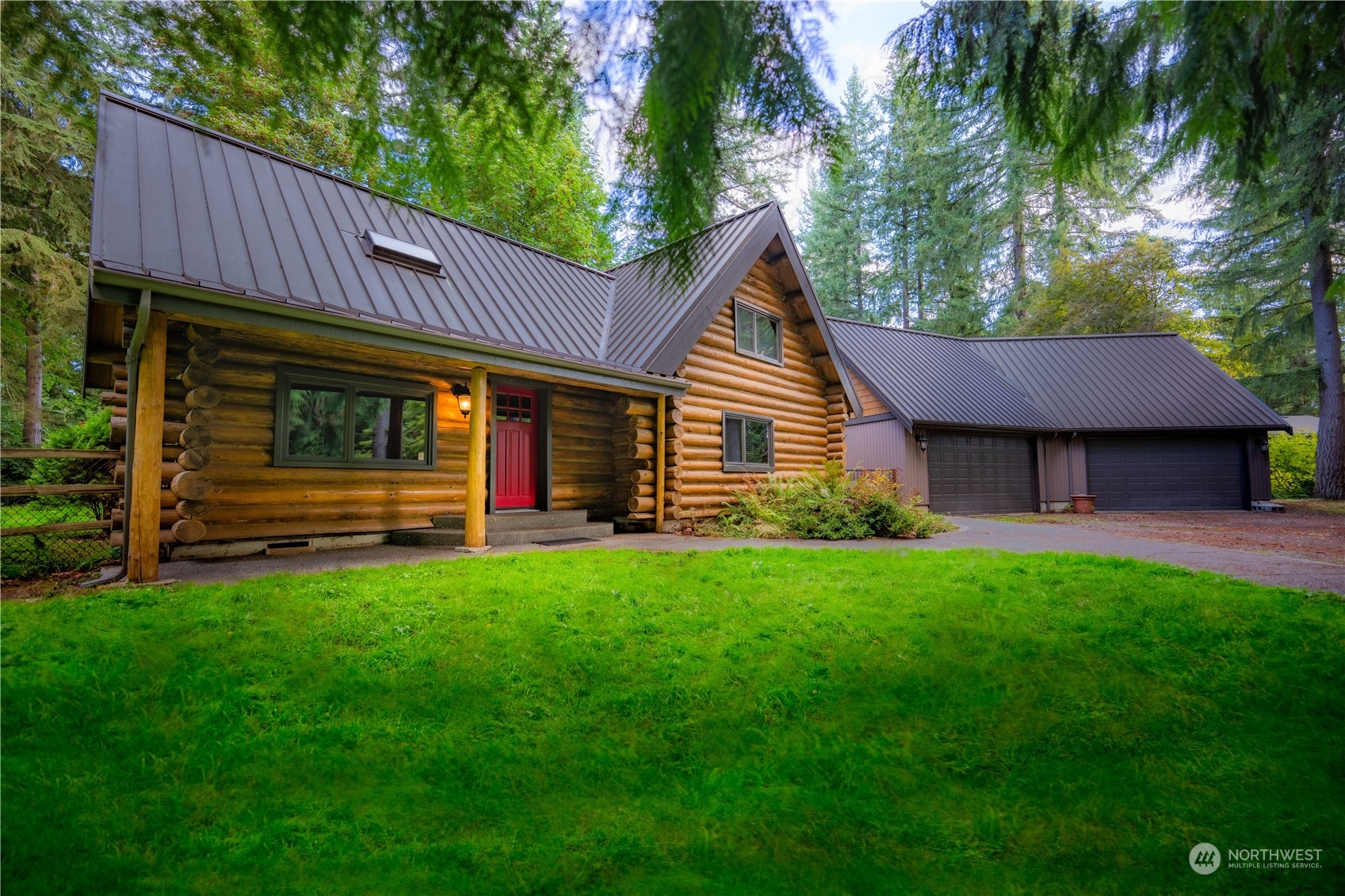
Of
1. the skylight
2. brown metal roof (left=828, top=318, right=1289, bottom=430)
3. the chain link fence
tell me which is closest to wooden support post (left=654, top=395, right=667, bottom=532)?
the skylight

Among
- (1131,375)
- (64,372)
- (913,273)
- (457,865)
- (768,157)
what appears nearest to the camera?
(457,865)

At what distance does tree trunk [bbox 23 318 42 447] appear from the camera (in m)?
13.3

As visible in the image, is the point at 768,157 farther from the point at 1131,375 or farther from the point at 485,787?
the point at 1131,375

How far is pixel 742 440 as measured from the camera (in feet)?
41.2

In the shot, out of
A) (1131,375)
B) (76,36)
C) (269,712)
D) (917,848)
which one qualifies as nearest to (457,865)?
(269,712)

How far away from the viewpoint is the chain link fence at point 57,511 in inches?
211

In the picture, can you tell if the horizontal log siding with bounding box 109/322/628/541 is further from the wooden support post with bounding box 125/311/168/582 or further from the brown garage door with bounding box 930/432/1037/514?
the brown garage door with bounding box 930/432/1037/514

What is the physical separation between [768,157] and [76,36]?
12.5ft

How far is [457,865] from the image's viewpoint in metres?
2.32

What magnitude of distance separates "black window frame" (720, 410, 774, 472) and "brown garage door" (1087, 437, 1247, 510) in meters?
13.5

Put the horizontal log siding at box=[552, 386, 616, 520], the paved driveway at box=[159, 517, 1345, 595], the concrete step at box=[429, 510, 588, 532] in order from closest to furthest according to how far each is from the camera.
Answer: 1. the paved driveway at box=[159, 517, 1345, 595]
2. the concrete step at box=[429, 510, 588, 532]
3. the horizontal log siding at box=[552, 386, 616, 520]

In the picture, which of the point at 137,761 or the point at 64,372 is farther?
the point at 64,372

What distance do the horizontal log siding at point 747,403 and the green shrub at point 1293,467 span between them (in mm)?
20949

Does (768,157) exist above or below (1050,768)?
above
